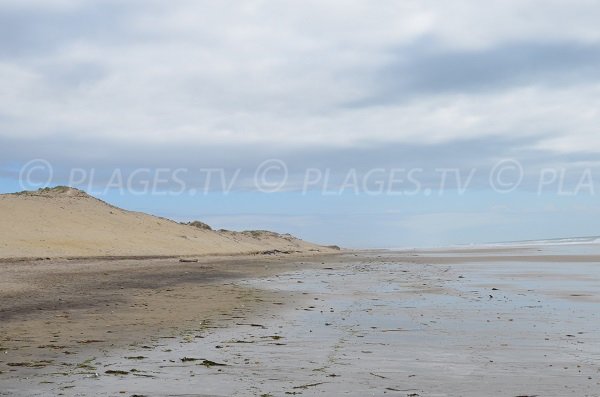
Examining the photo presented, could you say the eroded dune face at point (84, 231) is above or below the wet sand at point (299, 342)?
above

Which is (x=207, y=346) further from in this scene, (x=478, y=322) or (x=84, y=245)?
(x=84, y=245)

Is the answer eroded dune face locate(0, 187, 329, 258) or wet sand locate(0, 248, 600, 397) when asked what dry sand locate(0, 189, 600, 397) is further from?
eroded dune face locate(0, 187, 329, 258)

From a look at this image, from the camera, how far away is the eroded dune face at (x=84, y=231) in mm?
41969

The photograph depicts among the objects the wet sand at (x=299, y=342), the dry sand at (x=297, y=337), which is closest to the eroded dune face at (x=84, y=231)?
the dry sand at (x=297, y=337)

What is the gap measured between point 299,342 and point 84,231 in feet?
138

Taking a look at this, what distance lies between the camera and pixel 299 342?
10781 mm

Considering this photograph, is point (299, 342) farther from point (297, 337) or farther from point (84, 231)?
point (84, 231)

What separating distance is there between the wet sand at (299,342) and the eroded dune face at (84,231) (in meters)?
23.2

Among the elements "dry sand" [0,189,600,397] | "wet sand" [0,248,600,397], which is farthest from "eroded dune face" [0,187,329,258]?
"wet sand" [0,248,600,397]

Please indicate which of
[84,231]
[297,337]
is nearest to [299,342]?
[297,337]

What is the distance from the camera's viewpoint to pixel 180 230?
213ft

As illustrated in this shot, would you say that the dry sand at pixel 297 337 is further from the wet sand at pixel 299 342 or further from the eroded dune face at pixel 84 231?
the eroded dune face at pixel 84 231

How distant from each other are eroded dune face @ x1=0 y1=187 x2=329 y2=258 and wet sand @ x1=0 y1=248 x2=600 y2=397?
23200 millimetres

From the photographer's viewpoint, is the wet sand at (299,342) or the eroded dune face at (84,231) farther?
the eroded dune face at (84,231)
